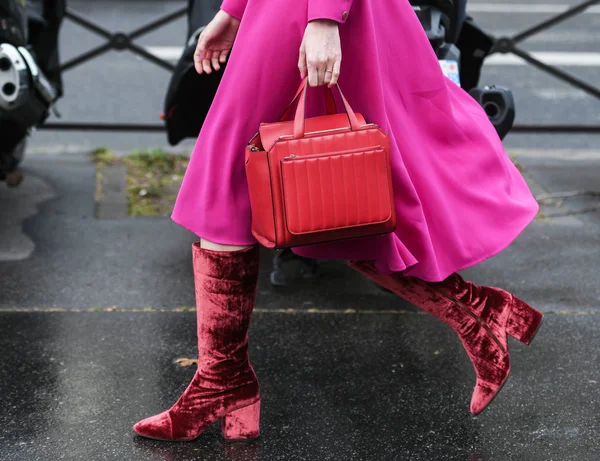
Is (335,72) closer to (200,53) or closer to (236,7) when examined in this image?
(236,7)

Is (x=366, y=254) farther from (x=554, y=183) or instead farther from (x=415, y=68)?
(x=554, y=183)

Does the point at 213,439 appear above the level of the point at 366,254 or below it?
below

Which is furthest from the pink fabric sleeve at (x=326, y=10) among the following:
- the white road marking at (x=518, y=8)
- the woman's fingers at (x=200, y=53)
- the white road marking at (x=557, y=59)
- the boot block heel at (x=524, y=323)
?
the white road marking at (x=518, y=8)

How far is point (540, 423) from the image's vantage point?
9.30ft

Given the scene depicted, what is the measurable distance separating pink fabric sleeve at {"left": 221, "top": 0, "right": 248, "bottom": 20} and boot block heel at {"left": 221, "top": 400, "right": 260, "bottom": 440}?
3.41ft

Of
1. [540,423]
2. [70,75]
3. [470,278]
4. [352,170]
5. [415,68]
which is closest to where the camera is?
[352,170]

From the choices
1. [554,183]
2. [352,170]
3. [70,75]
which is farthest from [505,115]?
[70,75]

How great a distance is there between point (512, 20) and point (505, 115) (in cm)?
908

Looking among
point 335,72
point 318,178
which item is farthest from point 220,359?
point 335,72

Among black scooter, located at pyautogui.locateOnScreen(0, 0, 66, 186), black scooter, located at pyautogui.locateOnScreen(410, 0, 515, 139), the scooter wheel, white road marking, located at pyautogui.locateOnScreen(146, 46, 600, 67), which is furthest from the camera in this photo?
white road marking, located at pyautogui.locateOnScreen(146, 46, 600, 67)

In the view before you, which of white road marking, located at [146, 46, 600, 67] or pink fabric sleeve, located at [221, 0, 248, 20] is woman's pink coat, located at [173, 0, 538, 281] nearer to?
pink fabric sleeve, located at [221, 0, 248, 20]

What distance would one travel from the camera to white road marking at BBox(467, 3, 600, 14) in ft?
41.8

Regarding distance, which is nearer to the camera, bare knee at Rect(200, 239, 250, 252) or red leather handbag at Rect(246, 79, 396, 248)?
red leather handbag at Rect(246, 79, 396, 248)

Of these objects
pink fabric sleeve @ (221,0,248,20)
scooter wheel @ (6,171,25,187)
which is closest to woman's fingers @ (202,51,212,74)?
pink fabric sleeve @ (221,0,248,20)
